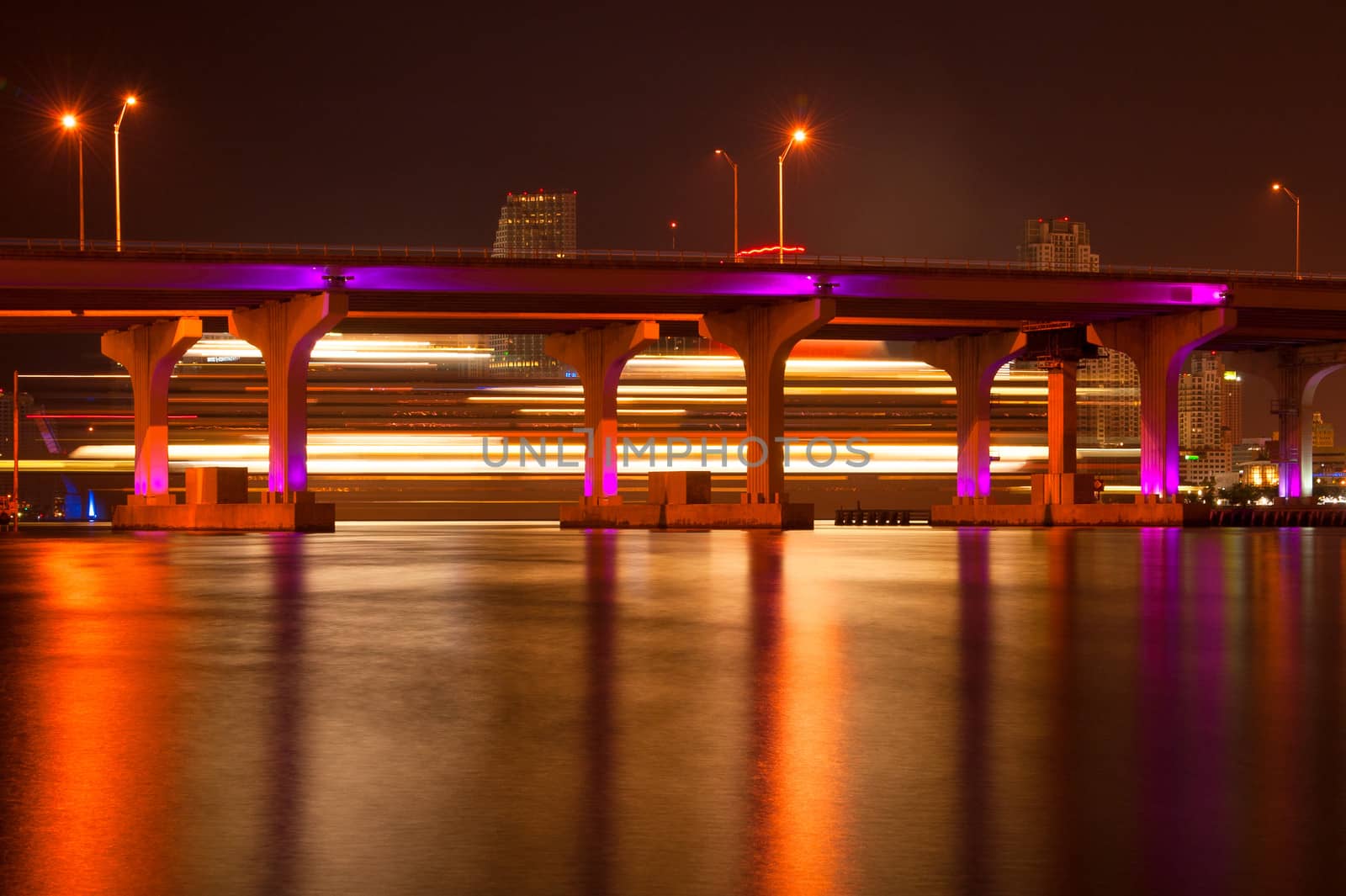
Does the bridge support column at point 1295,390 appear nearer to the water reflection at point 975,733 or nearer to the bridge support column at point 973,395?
the bridge support column at point 973,395

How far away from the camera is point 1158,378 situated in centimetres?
7844

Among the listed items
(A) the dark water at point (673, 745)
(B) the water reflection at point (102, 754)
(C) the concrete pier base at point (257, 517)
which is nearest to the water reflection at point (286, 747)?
(A) the dark water at point (673, 745)

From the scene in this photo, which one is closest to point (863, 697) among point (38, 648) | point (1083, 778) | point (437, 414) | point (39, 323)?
point (1083, 778)

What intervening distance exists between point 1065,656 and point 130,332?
226 ft

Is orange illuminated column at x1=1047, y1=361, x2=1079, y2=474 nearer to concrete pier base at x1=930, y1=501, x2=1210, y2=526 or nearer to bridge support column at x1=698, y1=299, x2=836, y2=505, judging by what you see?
concrete pier base at x1=930, y1=501, x2=1210, y2=526

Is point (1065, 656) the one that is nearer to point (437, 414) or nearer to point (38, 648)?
point (38, 648)

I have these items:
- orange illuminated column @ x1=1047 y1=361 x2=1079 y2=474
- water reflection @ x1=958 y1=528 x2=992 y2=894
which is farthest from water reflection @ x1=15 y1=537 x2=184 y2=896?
orange illuminated column @ x1=1047 y1=361 x2=1079 y2=474

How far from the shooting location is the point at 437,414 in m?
115

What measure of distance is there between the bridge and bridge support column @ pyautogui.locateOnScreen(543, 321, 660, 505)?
117 millimetres

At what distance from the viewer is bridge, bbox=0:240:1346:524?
211ft

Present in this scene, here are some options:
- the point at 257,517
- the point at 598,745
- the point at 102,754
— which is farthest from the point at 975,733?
the point at 257,517

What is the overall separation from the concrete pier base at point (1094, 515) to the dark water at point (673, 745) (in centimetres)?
5314

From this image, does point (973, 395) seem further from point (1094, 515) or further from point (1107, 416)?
point (1107, 416)

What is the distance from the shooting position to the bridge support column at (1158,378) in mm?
77375
